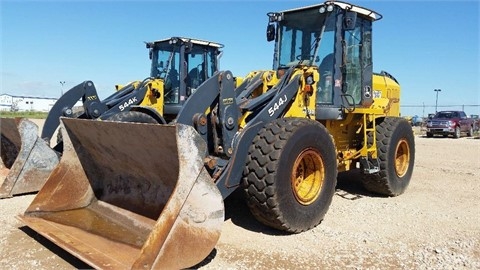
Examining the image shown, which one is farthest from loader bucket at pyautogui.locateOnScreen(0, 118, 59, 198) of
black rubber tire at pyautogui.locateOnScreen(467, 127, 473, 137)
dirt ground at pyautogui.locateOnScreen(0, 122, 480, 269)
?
black rubber tire at pyautogui.locateOnScreen(467, 127, 473, 137)

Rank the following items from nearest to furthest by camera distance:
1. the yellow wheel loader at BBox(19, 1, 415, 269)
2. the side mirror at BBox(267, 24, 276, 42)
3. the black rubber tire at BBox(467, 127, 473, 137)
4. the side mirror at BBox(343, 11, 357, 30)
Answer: the yellow wheel loader at BBox(19, 1, 415, 269) < the side mirror at BBox(343, 11, 357, 30) < the side mirror at BBox(267, 24, 276, 42) < the black rubber tire at BBox(467, 127, 473, 137)

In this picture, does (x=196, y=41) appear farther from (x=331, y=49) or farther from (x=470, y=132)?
(x=470, y=132)

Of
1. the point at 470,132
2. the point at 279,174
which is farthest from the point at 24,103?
the point at 279,174

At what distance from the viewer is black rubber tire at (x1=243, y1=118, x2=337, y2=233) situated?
4.19 meters

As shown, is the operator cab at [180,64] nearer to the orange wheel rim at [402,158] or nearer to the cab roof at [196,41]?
the cab roof at [196,41]

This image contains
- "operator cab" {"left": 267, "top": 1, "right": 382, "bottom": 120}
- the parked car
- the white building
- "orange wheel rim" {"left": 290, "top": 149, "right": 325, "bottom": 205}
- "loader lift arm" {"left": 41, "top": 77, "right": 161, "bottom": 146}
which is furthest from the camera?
the white building

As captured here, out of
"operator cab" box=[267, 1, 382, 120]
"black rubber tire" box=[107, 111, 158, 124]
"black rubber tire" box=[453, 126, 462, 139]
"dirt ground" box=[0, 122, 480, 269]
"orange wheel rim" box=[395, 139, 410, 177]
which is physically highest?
"operator cab" box=[267, 1, 382, 120]

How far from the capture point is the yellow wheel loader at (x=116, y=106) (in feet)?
20.3

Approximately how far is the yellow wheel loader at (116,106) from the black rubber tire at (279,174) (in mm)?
3185

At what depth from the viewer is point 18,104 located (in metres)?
76.2

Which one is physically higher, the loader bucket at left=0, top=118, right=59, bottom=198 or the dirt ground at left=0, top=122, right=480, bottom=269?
the loader bucket at left=0, top=118, right=59, bottom=198

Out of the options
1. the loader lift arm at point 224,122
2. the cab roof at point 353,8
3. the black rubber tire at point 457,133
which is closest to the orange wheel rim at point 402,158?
the cab roof at point 353,8

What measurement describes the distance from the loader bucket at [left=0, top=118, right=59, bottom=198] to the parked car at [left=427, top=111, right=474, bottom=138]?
21.4 meters

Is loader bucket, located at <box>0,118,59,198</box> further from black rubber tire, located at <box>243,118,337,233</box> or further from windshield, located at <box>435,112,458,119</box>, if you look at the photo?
windshield, located at <box>435,112,458,119</box>
